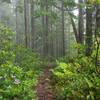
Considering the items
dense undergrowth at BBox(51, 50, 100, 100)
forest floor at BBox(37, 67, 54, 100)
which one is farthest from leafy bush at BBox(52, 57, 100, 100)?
forest floor at BBox(37, 67, 54, 100)

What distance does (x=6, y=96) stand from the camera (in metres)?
7.05

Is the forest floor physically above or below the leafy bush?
below

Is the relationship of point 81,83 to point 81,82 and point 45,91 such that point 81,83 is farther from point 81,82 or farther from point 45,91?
point 45,91

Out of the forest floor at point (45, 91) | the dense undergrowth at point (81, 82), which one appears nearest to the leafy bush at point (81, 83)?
the dense undergrowth at point (81, 82)

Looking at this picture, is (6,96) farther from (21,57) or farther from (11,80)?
(21,57)

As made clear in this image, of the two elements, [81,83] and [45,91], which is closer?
[81,83]

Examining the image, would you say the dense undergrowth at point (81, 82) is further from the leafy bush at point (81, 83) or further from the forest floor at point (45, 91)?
the forest floor at point (45, 91)

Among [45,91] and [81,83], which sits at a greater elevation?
[81,83]

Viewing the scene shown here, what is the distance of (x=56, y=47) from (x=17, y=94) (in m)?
41.3

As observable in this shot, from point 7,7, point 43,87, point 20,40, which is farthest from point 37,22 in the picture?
point 43,87

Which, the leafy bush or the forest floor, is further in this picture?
the forest floor

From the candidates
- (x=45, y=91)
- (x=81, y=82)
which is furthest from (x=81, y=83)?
(x=45, y=91)

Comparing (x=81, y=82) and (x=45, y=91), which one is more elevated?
(x=81, y=82)

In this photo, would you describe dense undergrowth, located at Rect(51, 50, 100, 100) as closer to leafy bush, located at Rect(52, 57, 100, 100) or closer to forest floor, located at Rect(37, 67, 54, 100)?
leafy bush, located at Rect(52, 57, 100, 100)
